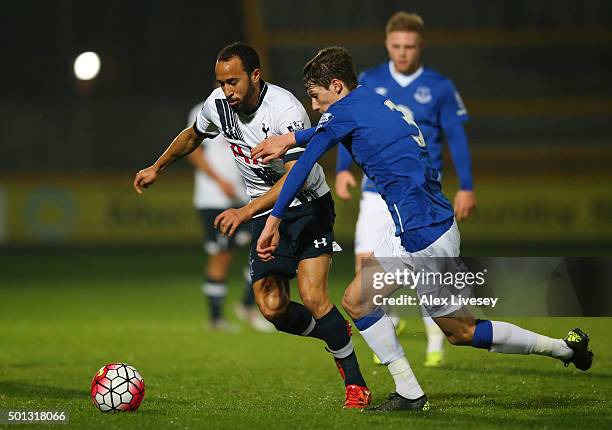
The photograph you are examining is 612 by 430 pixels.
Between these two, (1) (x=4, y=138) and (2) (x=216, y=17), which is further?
(2) (x=216, y=17)

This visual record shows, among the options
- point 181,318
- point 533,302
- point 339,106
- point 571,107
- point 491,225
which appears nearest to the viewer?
point 339,106

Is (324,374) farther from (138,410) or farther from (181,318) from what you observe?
(181,318)

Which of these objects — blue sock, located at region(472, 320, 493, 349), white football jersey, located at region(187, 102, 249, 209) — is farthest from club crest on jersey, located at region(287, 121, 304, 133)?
white football jersey, located at region(187, 102, 249, 209)

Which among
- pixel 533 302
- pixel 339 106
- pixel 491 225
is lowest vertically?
pixel 491 225

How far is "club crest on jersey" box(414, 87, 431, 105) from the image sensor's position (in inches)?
291

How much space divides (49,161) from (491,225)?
9.04 metres

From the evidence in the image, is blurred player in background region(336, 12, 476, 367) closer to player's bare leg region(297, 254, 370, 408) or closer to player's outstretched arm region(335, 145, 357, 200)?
player's outstretched arm region(335, 145, 357, 200)

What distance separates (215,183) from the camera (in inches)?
393

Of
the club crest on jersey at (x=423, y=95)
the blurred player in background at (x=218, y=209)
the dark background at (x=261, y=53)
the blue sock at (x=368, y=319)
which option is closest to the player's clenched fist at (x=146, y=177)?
the blue sock at (x=368, y=319)

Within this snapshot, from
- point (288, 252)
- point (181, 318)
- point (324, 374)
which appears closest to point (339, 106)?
point (288, 252)

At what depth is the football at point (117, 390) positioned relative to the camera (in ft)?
17.8

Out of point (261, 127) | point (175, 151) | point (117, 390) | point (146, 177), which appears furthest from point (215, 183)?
point (117, 390)

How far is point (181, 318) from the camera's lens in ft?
Result: 34.2

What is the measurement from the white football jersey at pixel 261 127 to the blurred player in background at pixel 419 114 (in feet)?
4.81
